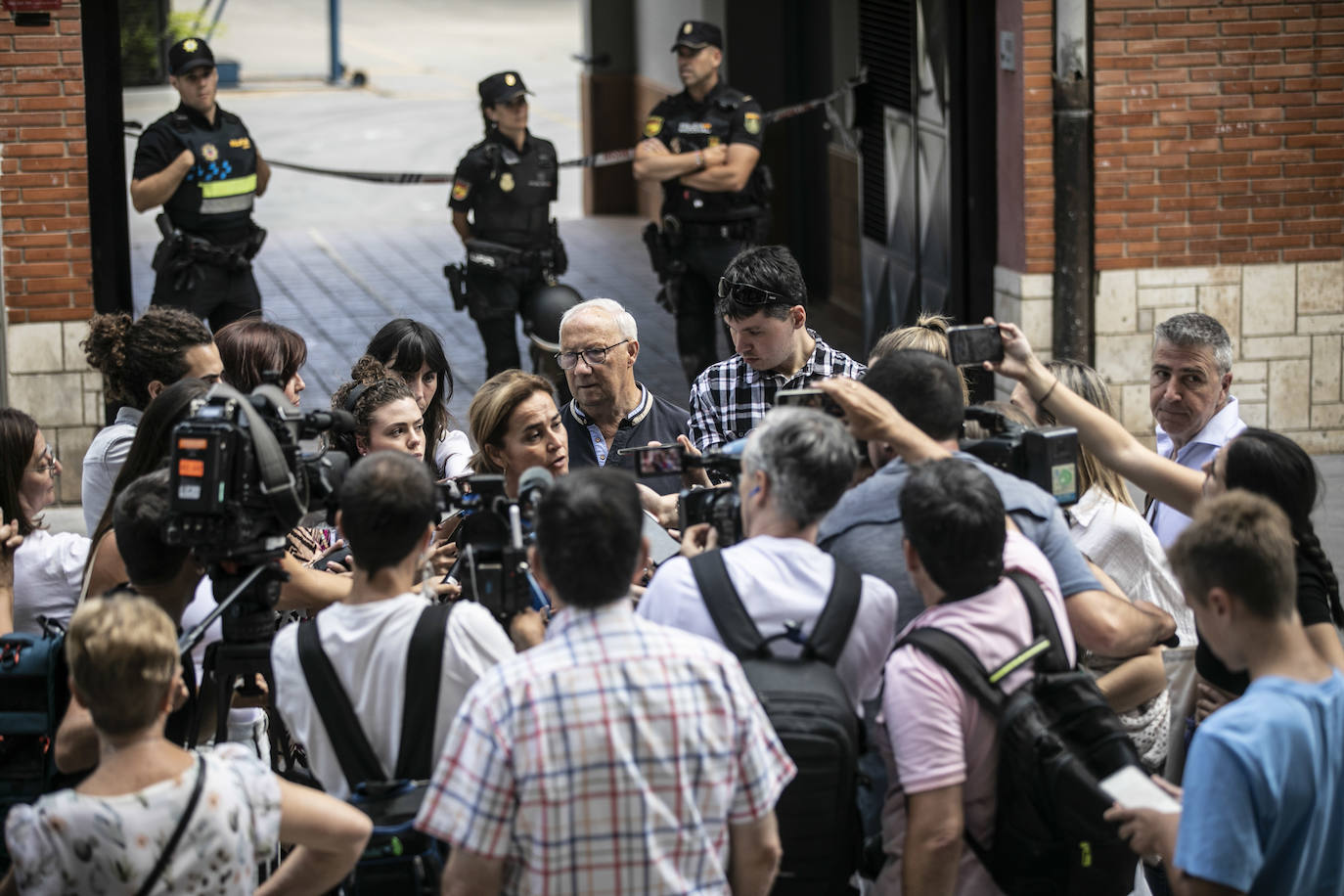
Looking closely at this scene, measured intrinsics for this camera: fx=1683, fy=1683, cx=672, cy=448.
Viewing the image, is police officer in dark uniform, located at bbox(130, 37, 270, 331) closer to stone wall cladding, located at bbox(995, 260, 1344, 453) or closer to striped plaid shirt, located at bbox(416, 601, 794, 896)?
stone wall cladding, located at bbox(995, 260, 1344, 453)

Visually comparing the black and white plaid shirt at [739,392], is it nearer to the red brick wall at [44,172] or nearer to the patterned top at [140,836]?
the patterned top at [140,836]

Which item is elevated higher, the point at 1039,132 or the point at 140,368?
the point at 1039,132

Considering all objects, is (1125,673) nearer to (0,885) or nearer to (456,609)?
(456,609)

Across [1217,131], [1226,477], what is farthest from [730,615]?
[1217,131]

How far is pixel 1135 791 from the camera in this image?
3156 millimetres

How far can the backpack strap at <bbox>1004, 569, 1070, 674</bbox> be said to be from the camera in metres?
3.57

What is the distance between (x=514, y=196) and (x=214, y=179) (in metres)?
1.73

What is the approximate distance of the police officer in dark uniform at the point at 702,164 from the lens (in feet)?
33.4

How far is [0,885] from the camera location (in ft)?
12.1

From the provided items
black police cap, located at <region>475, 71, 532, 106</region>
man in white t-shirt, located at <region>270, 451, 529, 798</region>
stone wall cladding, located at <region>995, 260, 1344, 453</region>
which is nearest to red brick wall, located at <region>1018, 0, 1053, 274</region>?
stone wall cladding, located at <region>995, 260, 1344, 453</region>

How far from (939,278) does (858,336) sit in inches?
75.9

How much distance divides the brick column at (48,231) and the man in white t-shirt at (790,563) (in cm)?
620

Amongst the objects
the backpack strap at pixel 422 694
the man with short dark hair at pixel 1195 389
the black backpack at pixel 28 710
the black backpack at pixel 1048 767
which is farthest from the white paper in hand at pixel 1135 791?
the black backpack at pixel 28 710

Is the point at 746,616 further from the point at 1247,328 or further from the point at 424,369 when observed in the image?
the point at 1247,328
